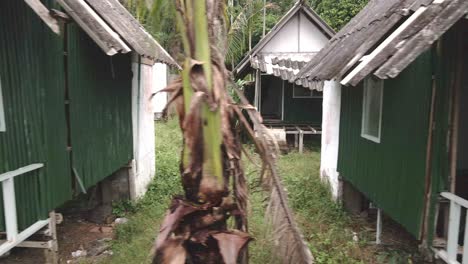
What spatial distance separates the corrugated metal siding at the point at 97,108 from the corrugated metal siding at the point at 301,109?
8.48 metres

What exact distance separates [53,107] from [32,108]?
0.41 metres

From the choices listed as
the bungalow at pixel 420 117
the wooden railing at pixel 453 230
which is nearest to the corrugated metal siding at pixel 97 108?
the bungalow at pixel 420 117

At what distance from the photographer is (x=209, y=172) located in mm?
2785

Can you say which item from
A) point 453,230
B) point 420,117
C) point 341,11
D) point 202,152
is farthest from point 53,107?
point 341,11

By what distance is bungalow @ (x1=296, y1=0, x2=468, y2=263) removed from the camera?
3.84 meters

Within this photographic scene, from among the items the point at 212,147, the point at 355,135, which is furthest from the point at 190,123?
the point at 355,135

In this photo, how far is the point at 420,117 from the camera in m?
4.84

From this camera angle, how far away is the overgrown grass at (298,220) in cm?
597

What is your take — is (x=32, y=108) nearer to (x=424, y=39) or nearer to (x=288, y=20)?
(x=424, y=39)

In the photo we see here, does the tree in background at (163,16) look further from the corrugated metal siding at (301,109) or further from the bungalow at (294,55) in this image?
the corrugated metal siding at (301,109)

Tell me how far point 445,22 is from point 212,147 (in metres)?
2.44

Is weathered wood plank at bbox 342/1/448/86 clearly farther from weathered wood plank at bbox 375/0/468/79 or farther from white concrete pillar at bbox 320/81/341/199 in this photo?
white concrete pillar at bbox 320/81/341/199

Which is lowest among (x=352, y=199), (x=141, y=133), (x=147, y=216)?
(x=147, y=216)

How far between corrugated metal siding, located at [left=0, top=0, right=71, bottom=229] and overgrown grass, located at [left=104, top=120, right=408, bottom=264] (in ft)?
5.51
